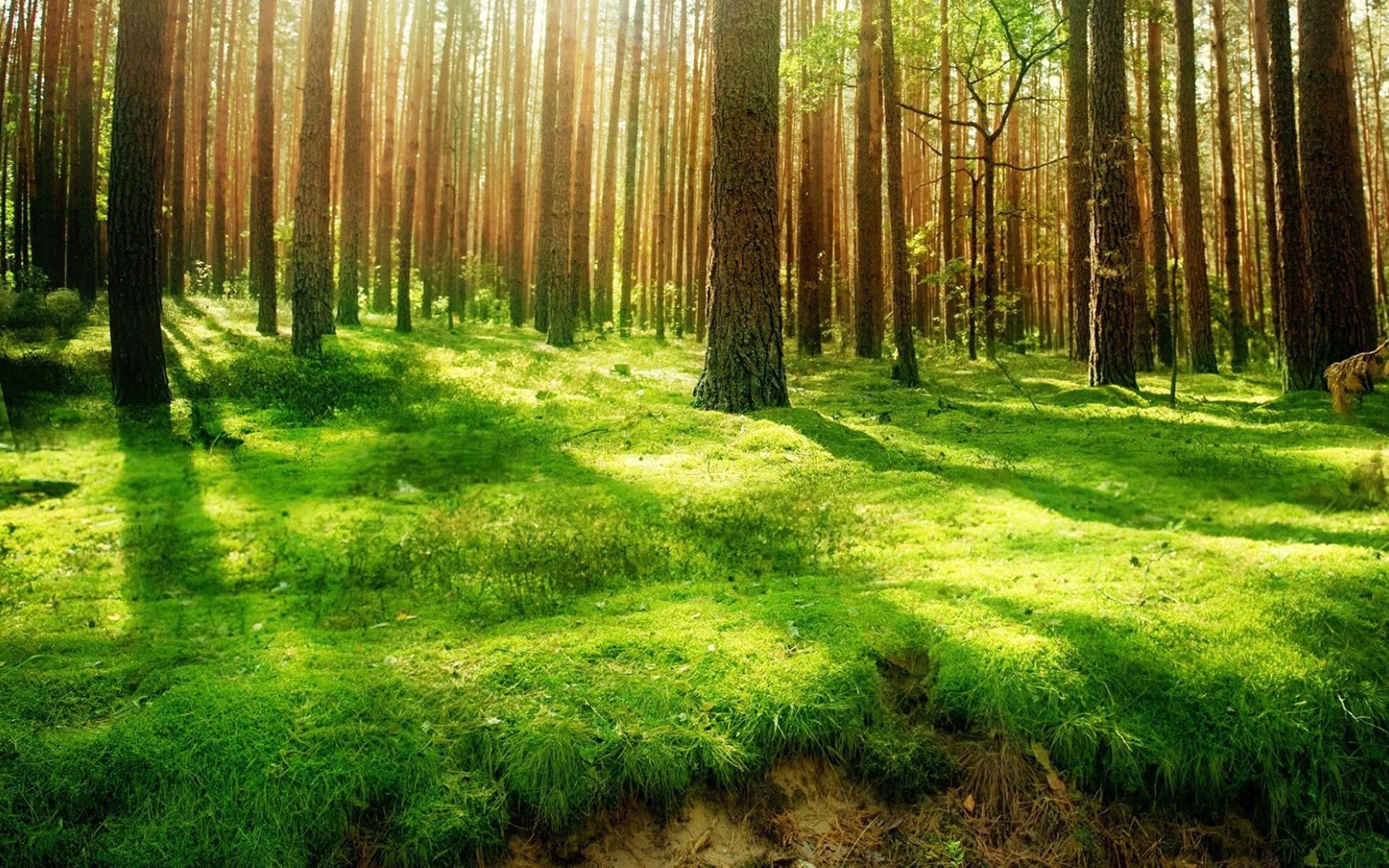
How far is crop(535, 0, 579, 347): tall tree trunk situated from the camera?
16719 mm

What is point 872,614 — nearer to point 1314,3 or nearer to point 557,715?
point 557,715

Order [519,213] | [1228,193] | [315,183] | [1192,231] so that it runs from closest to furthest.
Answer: [315,183] < [1192,231] < [1228,193] < [519,213]

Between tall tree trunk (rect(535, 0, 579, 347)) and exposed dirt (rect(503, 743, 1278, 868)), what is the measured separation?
1419 cm

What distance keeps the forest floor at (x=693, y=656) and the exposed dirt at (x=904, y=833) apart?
1cm

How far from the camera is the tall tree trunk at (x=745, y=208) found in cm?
855

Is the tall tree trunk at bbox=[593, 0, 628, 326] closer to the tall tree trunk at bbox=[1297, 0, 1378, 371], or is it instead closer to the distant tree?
the distant tree

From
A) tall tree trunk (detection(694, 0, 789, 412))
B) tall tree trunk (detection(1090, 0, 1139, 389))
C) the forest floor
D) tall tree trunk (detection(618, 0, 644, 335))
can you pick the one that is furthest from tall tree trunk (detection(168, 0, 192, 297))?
tall tree trunk (detection(1090, 0, 1139, 389))

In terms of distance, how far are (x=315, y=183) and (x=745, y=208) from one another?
8569 mm

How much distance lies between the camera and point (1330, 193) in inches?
381

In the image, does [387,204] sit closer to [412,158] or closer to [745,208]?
[412,158]

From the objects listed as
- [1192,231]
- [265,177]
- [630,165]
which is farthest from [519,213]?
[1192,231]

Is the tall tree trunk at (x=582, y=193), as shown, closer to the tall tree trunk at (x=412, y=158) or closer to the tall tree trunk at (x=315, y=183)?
the tall tree trunk at (x=412, y=158)

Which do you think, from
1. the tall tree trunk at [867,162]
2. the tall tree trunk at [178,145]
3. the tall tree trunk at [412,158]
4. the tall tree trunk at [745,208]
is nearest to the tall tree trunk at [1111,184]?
the tall tree trunk at [745,208]

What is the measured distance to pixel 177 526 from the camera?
5.33 m
